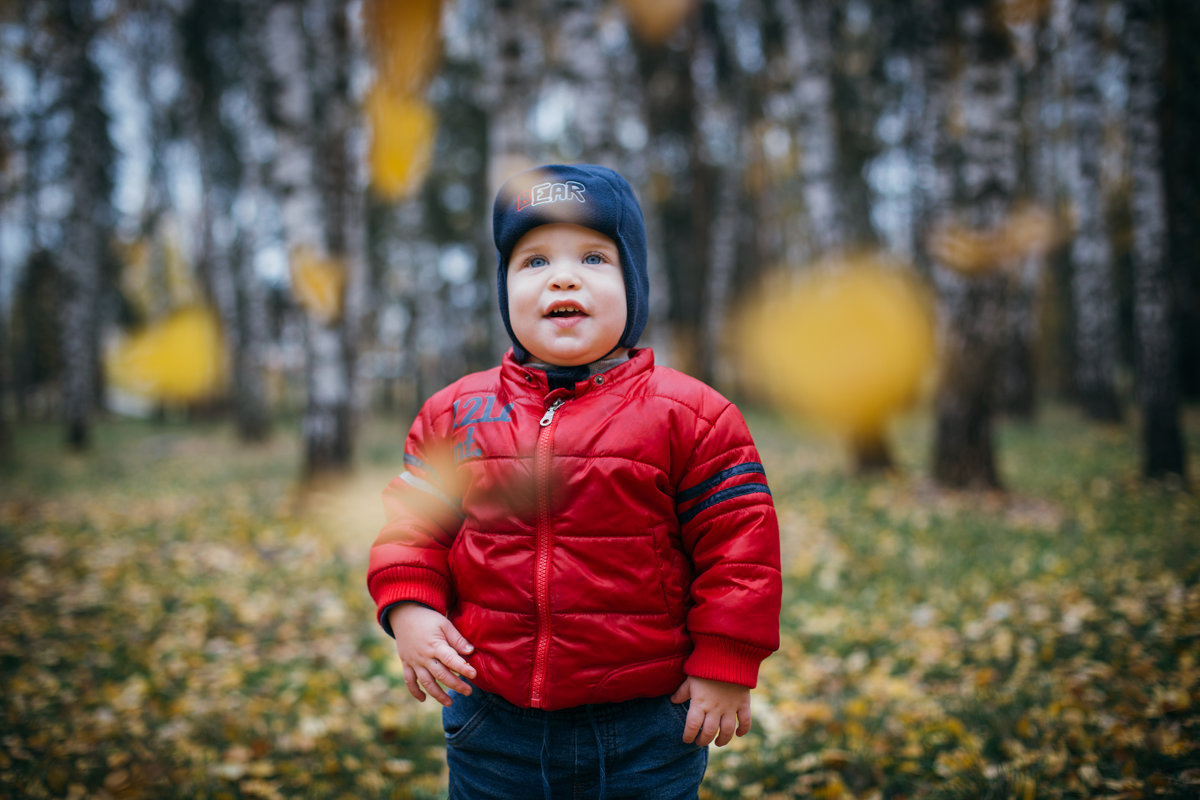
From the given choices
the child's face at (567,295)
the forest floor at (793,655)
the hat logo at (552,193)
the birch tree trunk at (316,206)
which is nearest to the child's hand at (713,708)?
the child's face at (567,295)

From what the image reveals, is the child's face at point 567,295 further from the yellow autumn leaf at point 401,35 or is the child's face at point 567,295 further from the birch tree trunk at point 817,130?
the yellow autumn leaf at point 401,35

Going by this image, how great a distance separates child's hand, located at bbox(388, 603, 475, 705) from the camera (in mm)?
1444

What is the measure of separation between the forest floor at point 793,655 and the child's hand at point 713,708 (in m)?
1.42

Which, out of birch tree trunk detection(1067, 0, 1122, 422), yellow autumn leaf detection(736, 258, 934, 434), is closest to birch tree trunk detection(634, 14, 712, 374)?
yellow autumn leaf detection(736, 258, 934, 434)

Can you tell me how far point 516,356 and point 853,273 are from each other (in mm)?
8098

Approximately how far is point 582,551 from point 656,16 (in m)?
13.3

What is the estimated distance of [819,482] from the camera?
26.1 ft

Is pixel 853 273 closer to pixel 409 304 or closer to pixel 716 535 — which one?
pixel 716 535

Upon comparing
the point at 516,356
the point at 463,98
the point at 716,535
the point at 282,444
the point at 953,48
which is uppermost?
the point at 463,98

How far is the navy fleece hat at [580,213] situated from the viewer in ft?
4.98

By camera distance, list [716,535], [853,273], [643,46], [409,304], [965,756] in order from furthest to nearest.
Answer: [409,304] → [643,46] → [853,273] → [965,756] → [716,535]

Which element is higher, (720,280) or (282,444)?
(720,280)

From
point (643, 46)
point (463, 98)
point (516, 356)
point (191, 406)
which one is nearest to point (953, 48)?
point (643, 46)

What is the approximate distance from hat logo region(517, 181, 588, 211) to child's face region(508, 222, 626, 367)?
60 millimetres
